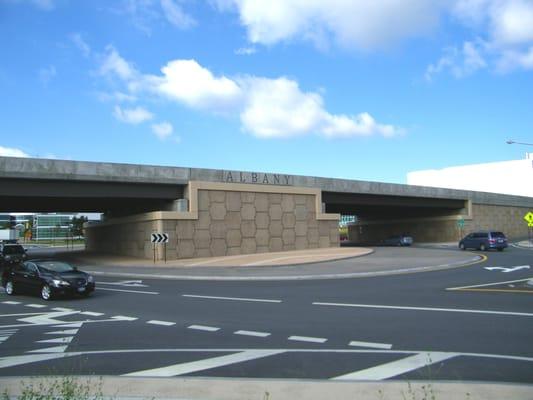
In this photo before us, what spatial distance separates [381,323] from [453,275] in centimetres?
1299

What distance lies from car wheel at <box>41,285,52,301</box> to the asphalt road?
1.54ft

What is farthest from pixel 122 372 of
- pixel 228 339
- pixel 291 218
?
pixel 291 218

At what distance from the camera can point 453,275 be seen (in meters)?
23.1

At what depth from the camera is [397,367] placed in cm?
741

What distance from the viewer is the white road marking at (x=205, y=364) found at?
23.9 feet

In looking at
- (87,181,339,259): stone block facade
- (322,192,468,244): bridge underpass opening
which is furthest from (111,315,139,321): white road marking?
(322,192,468,244): bridge underpass opening

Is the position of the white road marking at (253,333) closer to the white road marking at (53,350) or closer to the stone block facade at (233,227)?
the white road marking at (53,350)

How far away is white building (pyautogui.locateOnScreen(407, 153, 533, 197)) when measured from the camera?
101094 millimetres

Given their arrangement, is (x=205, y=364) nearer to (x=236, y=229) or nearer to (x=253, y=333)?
(x=253, y=333)

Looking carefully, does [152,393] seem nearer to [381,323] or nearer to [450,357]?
[450,357]

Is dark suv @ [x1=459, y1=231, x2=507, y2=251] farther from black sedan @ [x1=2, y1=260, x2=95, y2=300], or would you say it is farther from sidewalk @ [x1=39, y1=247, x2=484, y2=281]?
black sedan @ [x1=2, y1=260, x2=95, y2=300]

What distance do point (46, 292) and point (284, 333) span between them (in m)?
10.7

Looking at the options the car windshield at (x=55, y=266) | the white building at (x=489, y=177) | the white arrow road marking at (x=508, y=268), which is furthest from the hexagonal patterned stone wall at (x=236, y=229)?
the white building at (x=489, y=177)

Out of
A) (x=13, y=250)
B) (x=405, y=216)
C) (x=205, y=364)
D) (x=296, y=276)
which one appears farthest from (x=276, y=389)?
(x=405, y=216)
